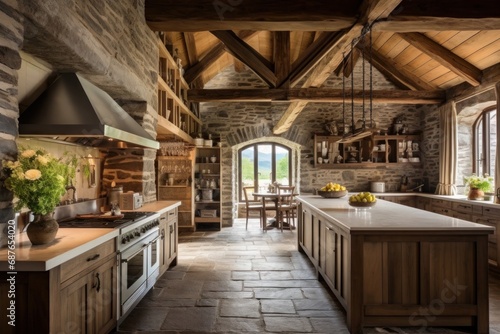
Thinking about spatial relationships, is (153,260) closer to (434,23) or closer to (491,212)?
(434,23)

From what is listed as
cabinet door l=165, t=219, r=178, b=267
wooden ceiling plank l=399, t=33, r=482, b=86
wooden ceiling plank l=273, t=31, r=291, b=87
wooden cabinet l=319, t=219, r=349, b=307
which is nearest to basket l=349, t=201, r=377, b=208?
wooden cabinet l=319, t=219, r=349, b=307

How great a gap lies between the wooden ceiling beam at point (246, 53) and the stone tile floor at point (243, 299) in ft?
10.2

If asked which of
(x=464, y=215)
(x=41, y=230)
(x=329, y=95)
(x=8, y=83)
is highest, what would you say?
(x=329, y=95)

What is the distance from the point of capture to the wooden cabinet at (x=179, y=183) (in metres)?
7.08

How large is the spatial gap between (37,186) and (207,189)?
18.5 ft

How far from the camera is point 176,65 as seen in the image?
18.3 feet

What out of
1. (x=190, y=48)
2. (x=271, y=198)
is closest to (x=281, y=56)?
(x=190, y=48)

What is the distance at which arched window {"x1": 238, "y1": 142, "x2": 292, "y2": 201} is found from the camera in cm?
866

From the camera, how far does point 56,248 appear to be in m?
1.87

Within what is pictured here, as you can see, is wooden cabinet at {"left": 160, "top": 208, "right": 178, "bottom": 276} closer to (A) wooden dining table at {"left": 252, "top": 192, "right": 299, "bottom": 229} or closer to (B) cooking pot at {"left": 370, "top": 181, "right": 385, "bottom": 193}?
(A) wooden dining table at {"left": 252, "top": 192, "right": 299, "bottom": 229}

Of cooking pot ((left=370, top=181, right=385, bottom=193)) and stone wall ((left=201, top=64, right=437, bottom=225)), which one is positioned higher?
stone wall ((left=201, top=64, right=437, bottom=225))

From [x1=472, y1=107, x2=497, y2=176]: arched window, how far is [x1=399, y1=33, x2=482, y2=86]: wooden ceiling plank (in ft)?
2.90

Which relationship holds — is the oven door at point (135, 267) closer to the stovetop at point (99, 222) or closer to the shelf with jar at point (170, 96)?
the stovetop at point (99, 222)

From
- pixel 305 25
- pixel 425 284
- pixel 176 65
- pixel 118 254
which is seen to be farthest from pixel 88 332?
pixel 176 65
